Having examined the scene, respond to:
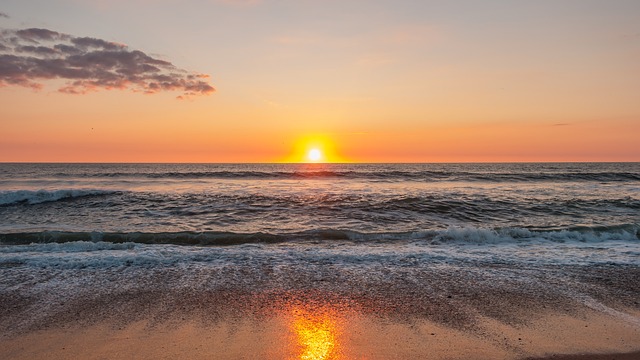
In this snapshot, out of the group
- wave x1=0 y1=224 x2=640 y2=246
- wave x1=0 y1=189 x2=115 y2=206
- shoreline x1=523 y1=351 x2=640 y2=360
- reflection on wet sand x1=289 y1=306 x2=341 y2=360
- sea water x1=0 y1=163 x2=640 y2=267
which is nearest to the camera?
shoreline x1=523 y1=351 x2=640 y2=360

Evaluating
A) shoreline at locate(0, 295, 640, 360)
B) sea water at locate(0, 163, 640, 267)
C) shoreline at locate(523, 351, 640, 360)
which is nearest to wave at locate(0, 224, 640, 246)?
sea water at locate(0, 163, 640, 267)

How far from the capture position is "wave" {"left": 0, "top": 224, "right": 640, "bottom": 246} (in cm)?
1220

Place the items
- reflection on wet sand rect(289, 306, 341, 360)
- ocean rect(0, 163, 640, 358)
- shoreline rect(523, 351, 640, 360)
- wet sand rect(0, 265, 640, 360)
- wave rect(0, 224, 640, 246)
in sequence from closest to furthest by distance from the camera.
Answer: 1. shoreline rect(523, 351, 640, 360)
2. reflection on wet sand rect(289, 306, 341, 360)
3. wet sand rect(0, 265, 640, 360)
4. ocean rect(0, 163, 640, 358)
5. wave rect(0, 224, 640, 246)

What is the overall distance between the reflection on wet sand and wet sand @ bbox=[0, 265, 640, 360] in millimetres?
Result: 23

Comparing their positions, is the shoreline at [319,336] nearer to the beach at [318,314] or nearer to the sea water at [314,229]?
the beach at [318,314]

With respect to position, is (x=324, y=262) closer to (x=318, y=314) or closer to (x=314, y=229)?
(x=318, y=314)

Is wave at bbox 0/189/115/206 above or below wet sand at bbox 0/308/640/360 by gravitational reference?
above

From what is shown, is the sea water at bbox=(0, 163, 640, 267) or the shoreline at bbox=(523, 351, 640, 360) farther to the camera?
the sea water at bbox=(0, 163, 640, 267)

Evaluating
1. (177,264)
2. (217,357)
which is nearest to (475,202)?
(177,264)

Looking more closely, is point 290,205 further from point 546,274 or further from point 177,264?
point 546,274

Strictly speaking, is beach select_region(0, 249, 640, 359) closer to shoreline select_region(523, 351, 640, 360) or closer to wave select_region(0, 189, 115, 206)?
shoreline select_region(523, 351, 640, 360)

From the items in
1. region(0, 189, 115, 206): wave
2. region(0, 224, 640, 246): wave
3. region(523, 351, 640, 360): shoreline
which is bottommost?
region(0, 224, 640, 246): wave

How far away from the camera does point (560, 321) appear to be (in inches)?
219

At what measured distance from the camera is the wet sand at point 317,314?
185 inches
